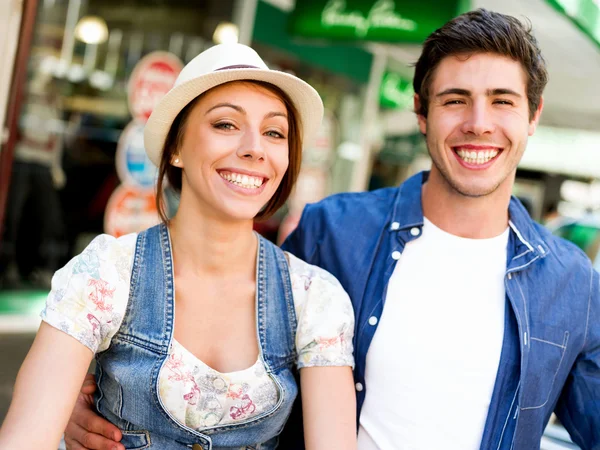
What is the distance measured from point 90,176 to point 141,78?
0.91 meters

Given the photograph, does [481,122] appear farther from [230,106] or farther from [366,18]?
[366,18]

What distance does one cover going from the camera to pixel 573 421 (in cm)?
239

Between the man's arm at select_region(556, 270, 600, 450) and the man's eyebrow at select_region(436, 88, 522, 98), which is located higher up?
the man's eyebrow at select_region(436, 88, 522, 98)

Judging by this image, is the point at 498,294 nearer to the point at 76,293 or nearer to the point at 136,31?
the point at 76,293

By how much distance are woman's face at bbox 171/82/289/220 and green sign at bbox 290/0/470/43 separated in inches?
154

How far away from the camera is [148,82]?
6141 mm

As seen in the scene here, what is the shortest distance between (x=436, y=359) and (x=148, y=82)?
451 cm

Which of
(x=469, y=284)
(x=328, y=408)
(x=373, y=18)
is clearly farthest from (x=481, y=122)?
(x=373, y=18)

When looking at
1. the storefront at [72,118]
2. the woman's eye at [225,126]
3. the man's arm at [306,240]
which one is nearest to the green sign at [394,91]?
the storefront at [72,118]

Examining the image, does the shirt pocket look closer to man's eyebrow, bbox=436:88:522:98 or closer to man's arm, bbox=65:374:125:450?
man's eyebrow, bbox=436:88:522:98

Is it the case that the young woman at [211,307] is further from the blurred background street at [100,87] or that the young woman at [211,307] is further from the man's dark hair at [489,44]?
the blurred background street at [100,87]

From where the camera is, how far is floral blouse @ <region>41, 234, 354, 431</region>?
73.7 inches

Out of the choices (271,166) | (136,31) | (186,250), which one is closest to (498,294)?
(271,166)

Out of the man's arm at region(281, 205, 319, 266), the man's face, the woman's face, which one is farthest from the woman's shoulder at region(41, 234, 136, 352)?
the man's face
